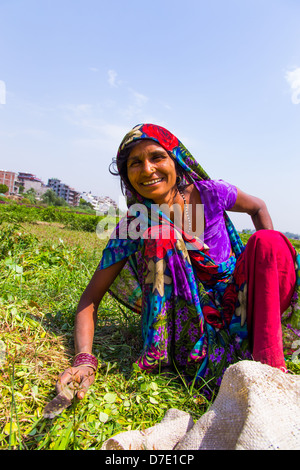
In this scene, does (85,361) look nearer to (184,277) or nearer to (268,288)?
(184,277)

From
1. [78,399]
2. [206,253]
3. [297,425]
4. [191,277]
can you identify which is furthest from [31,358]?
[297,425]

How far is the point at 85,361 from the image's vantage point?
5.29ft

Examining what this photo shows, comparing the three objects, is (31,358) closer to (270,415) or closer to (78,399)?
(78,399)

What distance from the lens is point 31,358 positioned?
1.68 metres

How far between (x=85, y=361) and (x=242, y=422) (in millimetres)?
838

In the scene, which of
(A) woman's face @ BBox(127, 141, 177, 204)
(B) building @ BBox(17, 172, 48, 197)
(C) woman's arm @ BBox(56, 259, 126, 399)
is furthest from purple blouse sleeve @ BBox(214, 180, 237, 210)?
(B) building @ BBox(17, 172, 48, 197)

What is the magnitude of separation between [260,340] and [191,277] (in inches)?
17.9

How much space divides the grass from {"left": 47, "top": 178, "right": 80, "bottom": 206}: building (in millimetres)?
107584

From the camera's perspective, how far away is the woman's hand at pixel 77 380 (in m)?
1.38

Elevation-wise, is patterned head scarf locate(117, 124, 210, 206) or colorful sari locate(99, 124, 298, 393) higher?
patterned head scarf locate(117, 124, 210, 206)

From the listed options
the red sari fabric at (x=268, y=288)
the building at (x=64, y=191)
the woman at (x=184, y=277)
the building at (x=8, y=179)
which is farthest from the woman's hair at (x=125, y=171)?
the building at (x=64, y=191)

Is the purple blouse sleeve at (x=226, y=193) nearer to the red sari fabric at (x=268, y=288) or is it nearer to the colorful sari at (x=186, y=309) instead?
the colorful sari at (x=186, y=309)

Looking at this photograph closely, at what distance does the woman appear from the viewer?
→ 153 cm

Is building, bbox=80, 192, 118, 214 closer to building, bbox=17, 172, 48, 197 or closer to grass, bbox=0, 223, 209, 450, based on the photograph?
grass, bbox=0, 223, 209, 450
